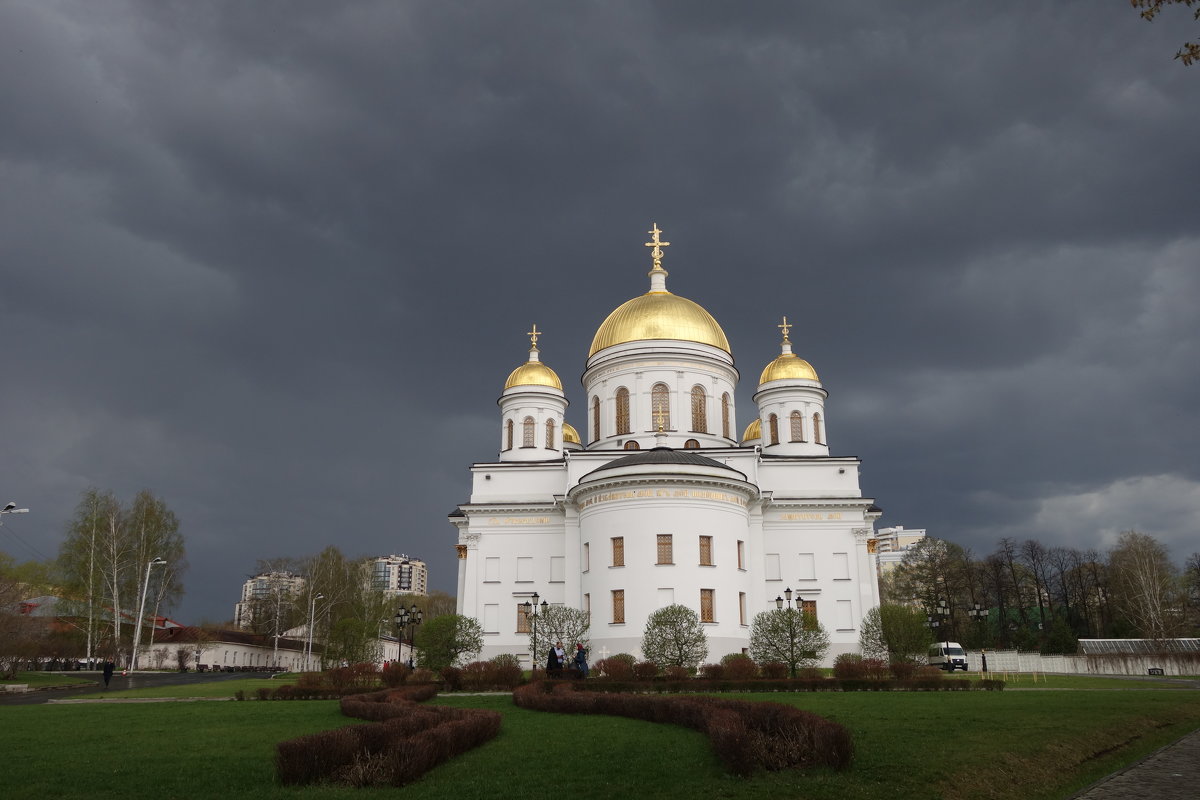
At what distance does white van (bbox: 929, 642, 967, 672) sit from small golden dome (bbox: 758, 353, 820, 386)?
14211 mm

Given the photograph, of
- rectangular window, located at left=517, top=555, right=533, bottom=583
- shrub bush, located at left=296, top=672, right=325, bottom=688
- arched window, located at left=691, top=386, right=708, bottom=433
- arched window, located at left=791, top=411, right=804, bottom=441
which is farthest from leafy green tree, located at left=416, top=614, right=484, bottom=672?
arched window, located at left=791, top=411, right=804, bottom=441

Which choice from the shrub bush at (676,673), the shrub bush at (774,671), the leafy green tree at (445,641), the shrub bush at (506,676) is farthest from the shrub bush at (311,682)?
the shrub bush at (774,671)

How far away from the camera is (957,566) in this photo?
234 ft

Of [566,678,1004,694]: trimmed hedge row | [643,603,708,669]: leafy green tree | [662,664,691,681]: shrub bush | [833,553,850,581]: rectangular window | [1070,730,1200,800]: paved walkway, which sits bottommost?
[1070,730,1200,800]: paved walkway

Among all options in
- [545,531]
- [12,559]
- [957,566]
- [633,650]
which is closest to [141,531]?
[12,559]

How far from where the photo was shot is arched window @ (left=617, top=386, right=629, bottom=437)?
43094 mm

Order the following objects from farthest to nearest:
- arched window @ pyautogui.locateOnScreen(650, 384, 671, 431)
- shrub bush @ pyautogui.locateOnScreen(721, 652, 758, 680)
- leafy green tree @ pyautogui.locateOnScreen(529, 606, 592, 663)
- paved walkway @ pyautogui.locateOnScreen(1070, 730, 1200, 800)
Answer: arched window @ pyautogui.locateOnScreen(650, 384, 671, 431), leafy green tree @ pyautogui.locateOnScreen(529, 606, 592, 663), shrub bush @ pyautogui.locateOnScreen(721, 652, 758, 680), paved walkway @ pyautogui.locateOnScreen(1070, 730, 1200, 800)

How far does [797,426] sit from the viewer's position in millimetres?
44688

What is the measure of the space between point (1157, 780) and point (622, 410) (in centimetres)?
3405

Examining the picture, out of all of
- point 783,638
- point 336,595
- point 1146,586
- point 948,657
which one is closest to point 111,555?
point 336,595

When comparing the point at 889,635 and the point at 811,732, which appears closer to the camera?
the point at 811,732

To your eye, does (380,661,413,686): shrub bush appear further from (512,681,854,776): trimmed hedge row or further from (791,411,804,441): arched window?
(791,411,804,441): arched window

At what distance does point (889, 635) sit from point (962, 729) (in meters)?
20.9

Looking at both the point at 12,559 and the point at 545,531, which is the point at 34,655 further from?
the point at 545,531
